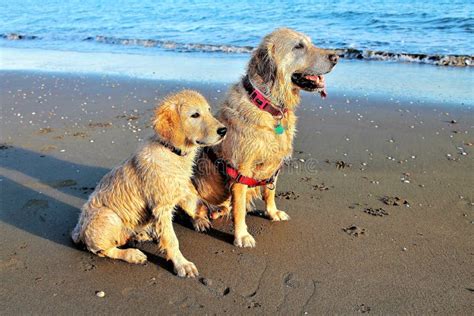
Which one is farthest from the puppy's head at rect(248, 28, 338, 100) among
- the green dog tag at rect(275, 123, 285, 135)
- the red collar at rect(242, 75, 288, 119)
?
the green dog tag at rect(275, 123, 285, 135)

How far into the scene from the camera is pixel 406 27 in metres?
16.8

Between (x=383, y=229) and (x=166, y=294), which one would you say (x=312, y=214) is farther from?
(x=166, y=294)

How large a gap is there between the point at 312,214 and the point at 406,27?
47.3 feet

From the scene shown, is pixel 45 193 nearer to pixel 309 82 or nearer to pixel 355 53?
pixel 309 82

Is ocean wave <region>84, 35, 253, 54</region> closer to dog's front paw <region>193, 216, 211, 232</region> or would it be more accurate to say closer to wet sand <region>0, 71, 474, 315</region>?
wet sand <region>0, 71, 474, 315</region>

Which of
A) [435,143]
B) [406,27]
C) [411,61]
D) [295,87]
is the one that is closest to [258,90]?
[295,87]

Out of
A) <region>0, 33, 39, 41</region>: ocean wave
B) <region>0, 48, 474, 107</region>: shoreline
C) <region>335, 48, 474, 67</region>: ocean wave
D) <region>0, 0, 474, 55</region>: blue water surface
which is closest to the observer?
<region>0, 48, 474, 107</region>: shoreline

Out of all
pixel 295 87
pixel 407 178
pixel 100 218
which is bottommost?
pixel 407 178

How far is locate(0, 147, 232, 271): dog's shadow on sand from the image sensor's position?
4.43 metres

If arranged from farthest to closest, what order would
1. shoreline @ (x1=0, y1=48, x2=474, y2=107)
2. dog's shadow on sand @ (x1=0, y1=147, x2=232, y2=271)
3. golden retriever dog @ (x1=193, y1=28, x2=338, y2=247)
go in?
shoreline @ (x1=0, y1=48, x2=474, y2=107) → dog's shadow on sand @ (x1=0, y1=147, x2=232, y2=271) → golden retriever dog @ (x1=193, y1=28, x2=338, y2=247)

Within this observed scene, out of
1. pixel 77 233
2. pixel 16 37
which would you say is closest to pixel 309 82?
pixel 77 233

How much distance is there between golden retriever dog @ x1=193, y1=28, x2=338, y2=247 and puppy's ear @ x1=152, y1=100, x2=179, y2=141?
2.14ft

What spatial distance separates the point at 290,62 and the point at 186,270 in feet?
6.98

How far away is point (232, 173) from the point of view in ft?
13.8
